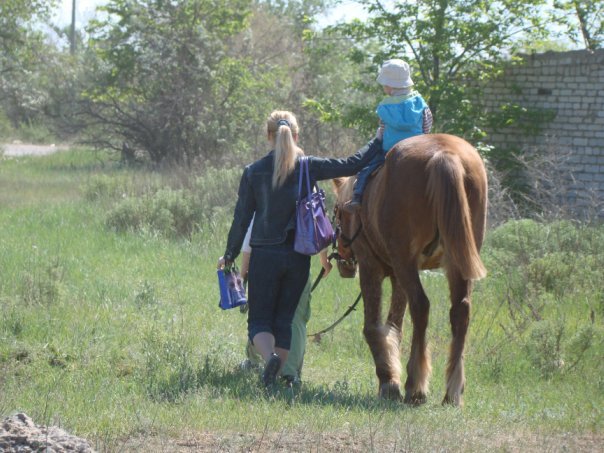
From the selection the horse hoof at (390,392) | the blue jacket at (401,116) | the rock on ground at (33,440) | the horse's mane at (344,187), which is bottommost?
the horse hoof at (390,392)

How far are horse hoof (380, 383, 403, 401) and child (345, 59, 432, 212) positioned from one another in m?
1.40

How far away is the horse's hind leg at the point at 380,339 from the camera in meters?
7.12

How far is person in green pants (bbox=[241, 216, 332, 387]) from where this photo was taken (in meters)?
7.41

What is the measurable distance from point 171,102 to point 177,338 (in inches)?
797

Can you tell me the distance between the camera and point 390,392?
7.06 meters

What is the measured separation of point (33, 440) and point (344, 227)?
153 inches

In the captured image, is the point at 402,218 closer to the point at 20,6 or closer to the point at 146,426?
the point at 146,426

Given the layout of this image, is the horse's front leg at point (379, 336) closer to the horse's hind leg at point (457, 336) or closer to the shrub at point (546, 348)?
the horse's hind leg at point (457, 336)

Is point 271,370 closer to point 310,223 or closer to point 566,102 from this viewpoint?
point 310,223

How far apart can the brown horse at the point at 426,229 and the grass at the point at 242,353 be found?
0.32m

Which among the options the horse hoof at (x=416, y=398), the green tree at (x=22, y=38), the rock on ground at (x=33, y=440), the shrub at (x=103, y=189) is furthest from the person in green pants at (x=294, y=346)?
the green tree at (x=22, y=38)

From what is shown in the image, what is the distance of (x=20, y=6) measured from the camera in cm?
2792

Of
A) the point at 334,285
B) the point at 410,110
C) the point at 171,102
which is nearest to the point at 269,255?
the point at 410,110

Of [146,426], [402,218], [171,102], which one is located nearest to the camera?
[146,426]
